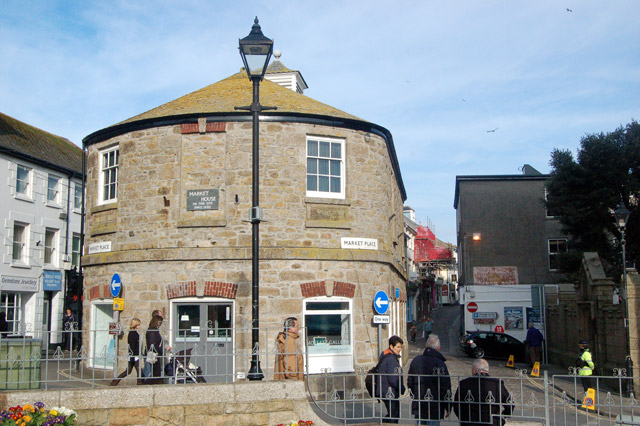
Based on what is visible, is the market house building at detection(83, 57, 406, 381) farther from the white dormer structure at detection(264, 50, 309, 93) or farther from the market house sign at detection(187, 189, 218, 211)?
the white dormer structure at detection(264, 50, 309, 93)

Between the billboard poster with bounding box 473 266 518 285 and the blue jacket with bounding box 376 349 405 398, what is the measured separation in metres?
28.9

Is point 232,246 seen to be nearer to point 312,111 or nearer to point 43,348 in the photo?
point 312,111

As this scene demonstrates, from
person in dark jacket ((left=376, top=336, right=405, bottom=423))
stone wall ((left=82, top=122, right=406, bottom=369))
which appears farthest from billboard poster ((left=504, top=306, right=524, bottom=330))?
person in dark jacket ((left=376, top=336, right=405, bottom=423))

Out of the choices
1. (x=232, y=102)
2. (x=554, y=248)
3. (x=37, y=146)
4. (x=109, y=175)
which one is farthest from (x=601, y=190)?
(x=37, y=146)

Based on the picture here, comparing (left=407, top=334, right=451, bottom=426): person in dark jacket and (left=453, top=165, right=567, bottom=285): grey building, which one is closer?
(left=407, top=334, right=451, bottom=426): person in dark jacket

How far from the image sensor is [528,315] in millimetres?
36312

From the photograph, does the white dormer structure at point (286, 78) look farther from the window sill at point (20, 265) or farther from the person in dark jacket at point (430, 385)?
the person in dark jacket at point (430, 385)

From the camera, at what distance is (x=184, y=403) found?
9250 millimetres

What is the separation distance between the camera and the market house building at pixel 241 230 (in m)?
15.7

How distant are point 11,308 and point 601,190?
84.0ft

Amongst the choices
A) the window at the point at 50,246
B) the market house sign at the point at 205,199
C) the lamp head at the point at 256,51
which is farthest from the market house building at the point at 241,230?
the window at the point at 50,246

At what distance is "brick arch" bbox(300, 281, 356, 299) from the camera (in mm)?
15836

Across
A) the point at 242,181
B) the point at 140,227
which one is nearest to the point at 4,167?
the point at 140,227

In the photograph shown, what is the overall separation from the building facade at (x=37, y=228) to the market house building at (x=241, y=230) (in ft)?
42.9
